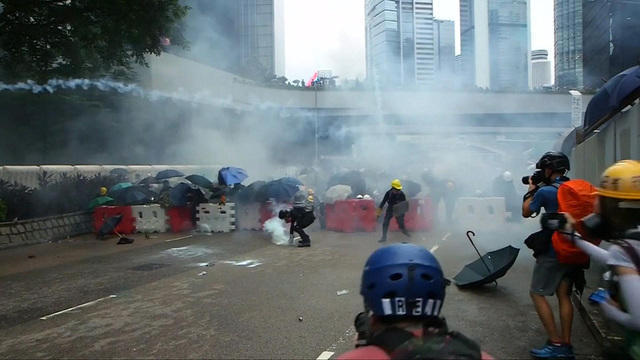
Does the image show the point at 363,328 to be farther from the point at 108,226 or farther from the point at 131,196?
Result: the point at 131,196

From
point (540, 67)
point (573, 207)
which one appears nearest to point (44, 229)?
point (573, 207)

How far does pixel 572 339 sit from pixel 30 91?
16.9m

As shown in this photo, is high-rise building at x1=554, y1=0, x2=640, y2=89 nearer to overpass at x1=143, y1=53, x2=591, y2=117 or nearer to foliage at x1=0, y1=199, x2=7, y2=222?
overpass at x1=143, y1=53, x2=591, y2=117

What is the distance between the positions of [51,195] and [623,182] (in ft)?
42.4

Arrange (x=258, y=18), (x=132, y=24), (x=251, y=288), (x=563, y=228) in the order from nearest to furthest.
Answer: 1. (x=563, y=228)
2. (x=251, y=288)
3. (x=132, y=24)
4. (x=258, y=18)

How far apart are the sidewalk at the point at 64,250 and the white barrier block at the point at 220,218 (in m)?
0.54

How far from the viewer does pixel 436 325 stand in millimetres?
1534

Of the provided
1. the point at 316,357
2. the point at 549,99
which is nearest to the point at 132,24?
the point at 316,357

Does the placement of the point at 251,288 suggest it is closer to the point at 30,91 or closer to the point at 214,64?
the point at 30,91

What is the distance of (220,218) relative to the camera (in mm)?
12422

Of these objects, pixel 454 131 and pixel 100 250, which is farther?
pixel 454 131

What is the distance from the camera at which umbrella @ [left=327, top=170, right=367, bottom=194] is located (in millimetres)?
13758

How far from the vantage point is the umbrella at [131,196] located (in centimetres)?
1262

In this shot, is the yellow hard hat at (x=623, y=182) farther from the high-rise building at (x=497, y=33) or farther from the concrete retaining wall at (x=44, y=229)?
the concrete retaining wall at (x=44, y=229)
